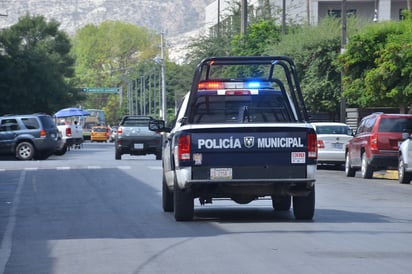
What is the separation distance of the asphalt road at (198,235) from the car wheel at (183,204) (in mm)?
183

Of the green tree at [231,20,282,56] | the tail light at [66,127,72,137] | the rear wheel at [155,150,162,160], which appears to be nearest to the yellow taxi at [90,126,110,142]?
the green tree at [231,20,282,56]

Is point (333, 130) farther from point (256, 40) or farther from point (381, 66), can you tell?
point (256, 40)

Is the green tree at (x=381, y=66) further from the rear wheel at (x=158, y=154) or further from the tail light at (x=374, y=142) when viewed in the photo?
the rear wheel at (x=158, y=154)

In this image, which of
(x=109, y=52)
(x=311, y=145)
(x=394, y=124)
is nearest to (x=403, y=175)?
(x=394, y=124)

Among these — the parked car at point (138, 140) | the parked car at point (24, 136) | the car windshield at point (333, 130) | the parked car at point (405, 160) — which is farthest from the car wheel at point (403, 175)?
the parked car at point (24, 136)

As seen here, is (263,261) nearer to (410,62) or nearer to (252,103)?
(252,103)

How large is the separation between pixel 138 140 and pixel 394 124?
15.1 m

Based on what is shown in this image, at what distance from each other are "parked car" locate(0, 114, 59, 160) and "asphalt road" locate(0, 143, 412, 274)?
20129 mm

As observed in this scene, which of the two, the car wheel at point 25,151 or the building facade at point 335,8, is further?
the building facade at point 335,8

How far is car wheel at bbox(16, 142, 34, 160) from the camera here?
4481 cm

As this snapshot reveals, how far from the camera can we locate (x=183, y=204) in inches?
645

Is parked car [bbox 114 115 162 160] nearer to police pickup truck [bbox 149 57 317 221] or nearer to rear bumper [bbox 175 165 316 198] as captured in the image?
police pickup truck [bbox 149 57 317 221]

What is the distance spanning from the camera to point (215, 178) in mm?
15812

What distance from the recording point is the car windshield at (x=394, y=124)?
98.2 feet
